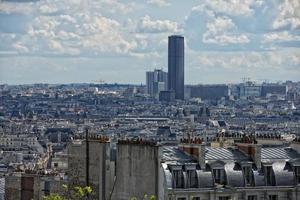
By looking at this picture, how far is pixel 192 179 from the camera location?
30.4 meters

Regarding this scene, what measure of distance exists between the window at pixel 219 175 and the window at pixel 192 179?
70cm

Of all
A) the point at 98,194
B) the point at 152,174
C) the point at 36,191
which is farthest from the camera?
the point at 36,191

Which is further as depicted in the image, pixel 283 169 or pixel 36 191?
pixel 36 191

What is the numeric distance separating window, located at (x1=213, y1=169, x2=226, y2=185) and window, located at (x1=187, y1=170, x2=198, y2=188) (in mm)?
700

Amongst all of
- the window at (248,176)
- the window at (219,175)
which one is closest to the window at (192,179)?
the window at (219,175)

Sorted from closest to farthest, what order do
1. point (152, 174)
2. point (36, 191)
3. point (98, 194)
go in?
point (152, 174) < point (98, 194) < point (36, 191)

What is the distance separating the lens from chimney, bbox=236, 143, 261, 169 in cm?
3188

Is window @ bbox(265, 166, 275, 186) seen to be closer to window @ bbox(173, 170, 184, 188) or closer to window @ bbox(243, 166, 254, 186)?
window @ bbox(243, 166, 254, 186)

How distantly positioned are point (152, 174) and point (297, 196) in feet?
13.0

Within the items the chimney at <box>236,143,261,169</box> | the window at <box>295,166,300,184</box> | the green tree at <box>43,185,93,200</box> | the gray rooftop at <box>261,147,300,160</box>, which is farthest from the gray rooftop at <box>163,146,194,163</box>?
the window at <box>295,166,300,184</box>

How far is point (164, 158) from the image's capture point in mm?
30469

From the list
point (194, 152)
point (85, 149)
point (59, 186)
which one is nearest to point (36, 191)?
point (59, 186)

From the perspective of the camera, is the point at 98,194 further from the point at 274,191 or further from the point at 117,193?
the point at 274,191

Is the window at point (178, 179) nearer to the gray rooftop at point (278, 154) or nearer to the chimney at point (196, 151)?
the chimney at point (196, 151)
